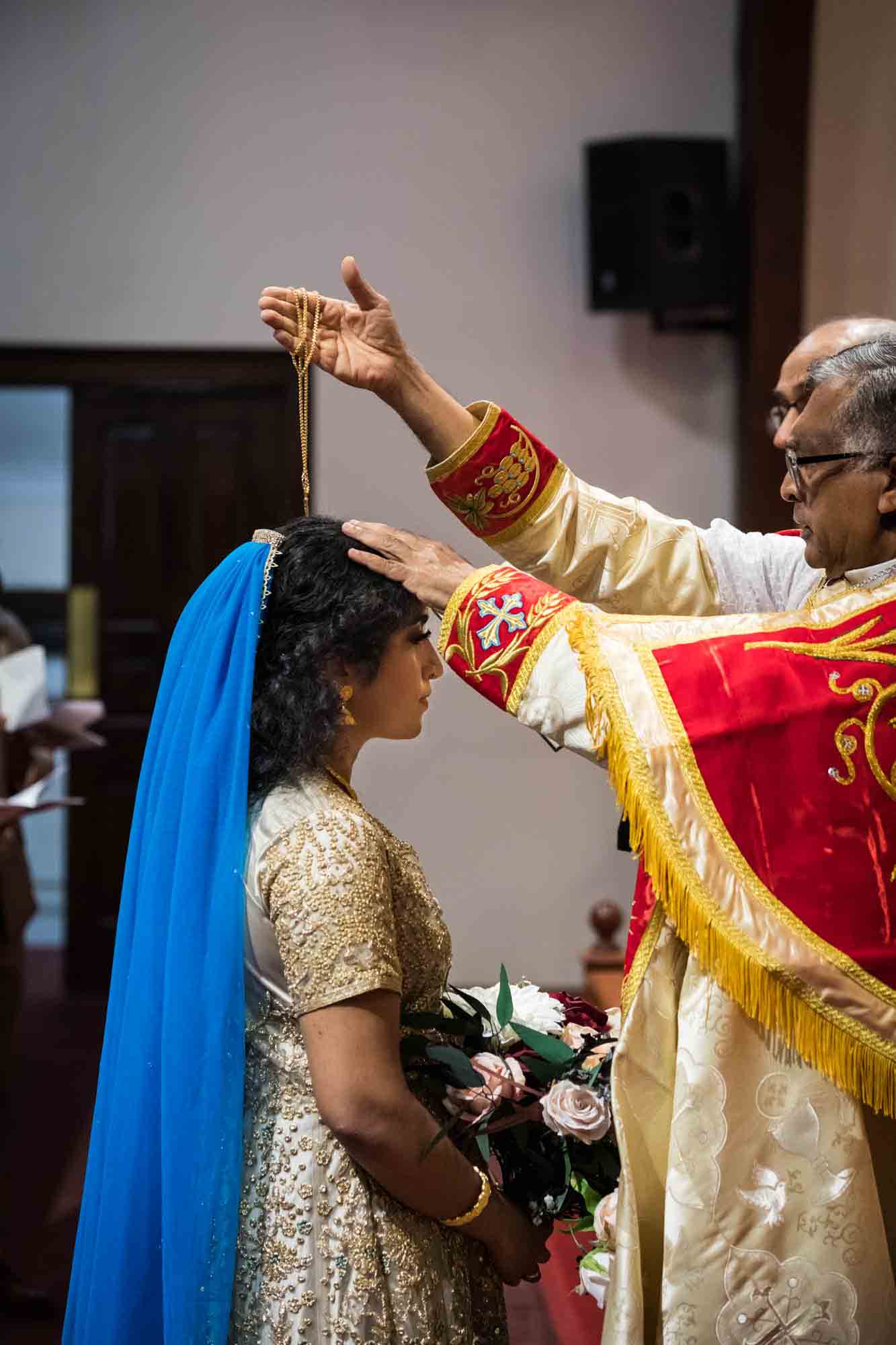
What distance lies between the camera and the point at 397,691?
67.0 inches

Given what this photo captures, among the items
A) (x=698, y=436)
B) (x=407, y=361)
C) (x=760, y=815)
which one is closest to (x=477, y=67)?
(x=698, y=436)

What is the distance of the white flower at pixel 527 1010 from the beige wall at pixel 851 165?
4047 millimetres

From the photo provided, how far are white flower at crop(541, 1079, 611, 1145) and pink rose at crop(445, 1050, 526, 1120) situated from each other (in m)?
0.04

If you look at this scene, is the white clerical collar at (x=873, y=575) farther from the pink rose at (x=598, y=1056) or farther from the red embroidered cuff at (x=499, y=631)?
the pink rose at (x=598, y=1056)

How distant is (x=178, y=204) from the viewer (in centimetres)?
539

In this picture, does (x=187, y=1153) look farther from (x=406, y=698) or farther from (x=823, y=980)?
(x=823, y=980)

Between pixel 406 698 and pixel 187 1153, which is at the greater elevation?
pixel 406 698

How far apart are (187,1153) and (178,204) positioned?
15.0 ft

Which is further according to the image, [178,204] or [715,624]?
[178,204]

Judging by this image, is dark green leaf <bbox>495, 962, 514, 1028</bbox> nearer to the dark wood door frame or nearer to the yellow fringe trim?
the yellow fringe trim

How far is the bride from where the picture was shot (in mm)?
1505

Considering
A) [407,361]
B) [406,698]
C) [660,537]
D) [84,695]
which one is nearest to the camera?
[406,698]

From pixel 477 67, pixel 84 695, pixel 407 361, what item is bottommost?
pixel 84 695

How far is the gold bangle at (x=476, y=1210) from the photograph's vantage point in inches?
61.7
